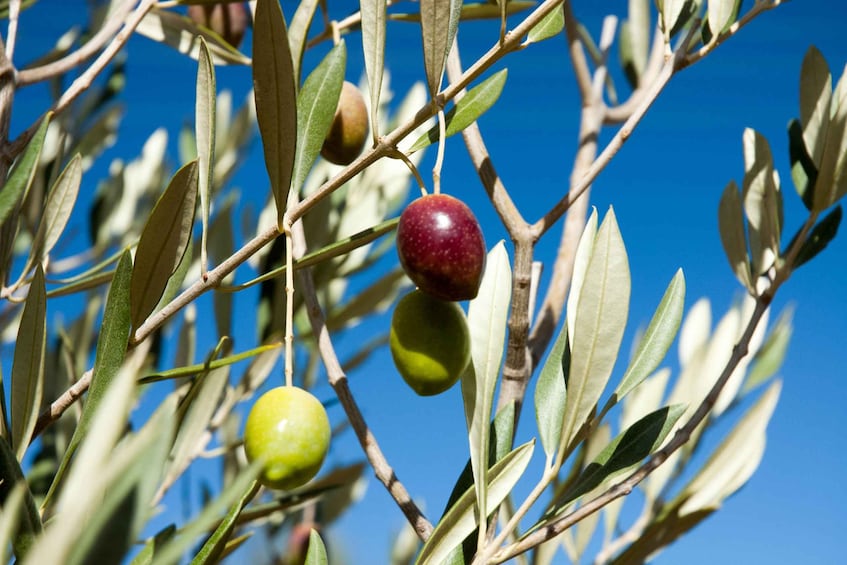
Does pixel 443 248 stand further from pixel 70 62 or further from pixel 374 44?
pixel 70 62

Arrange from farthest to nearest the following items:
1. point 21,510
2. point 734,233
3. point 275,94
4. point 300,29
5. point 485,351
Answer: point 734,233 < point 300,29 < point 485,351 < point 275,94 < point 21,510

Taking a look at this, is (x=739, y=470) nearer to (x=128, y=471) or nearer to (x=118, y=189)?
(x=128, y=471)

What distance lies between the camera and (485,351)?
861 millimetres

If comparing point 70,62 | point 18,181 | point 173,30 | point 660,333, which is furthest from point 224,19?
point 660,333

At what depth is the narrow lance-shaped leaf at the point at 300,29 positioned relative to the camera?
0.97 metres

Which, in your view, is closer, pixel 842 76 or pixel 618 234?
pixel 618 234

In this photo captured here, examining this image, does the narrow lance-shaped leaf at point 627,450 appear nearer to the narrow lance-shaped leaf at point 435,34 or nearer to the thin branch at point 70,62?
the narrow lance-shaped leaf at point 435,34

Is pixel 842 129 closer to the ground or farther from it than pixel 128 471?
farther from it

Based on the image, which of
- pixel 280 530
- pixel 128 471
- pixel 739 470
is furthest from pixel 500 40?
A: pixel 280 530

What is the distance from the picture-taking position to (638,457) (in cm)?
90

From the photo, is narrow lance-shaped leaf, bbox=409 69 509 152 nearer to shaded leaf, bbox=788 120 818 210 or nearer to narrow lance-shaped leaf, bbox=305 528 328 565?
narrow lance-shaped leaf, bbox=305 528 328 565

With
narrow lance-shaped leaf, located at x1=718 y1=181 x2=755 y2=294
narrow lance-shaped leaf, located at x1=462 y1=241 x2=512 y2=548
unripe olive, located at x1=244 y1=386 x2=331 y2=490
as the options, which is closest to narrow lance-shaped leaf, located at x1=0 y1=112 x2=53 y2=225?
unripe olive, located at x1=244 y1=386 x2=331 y2=490

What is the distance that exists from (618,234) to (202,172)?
0.36 metres

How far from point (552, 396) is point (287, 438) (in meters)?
0.31
